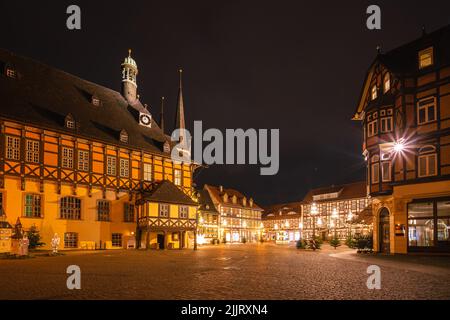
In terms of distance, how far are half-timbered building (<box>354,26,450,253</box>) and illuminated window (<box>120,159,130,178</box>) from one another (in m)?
22.4

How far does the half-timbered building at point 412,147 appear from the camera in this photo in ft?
92.6

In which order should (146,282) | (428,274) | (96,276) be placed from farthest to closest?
(428,274) → (96,276) → (146,282)

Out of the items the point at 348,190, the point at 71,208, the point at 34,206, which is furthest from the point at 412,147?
the point at 348,190

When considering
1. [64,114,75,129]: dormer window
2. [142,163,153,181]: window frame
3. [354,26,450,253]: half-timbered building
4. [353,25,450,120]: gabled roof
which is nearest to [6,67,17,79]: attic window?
[64,114,75,129]: dormer window

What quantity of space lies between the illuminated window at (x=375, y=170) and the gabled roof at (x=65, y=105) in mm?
22342

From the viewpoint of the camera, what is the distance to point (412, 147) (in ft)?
98.2

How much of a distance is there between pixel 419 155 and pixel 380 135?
11.9 ft

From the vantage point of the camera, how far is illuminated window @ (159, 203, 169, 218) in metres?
42.5

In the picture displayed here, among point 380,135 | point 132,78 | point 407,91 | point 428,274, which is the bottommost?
point 428,274

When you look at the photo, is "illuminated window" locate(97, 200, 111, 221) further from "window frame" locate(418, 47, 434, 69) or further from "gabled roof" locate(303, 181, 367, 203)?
"gabled roof" locate(303, 181, 367, 203)
